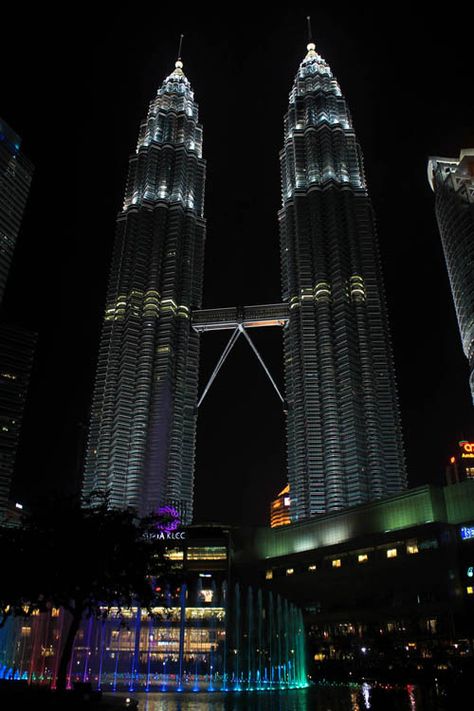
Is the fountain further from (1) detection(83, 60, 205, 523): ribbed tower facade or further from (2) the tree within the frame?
(1) detection(83, 60, 205, 523): ribbed tower facade

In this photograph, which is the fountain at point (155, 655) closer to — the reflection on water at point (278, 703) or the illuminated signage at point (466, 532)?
the reflection on water at point (278, 703)

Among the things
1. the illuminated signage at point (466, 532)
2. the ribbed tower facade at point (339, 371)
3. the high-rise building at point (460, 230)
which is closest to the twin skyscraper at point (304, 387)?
the ribbed tower facade at point (339, 371)

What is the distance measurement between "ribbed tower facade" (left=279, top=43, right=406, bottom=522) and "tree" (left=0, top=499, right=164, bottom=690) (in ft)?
399

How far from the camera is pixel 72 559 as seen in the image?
38719 mm

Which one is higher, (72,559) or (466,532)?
(466,532)

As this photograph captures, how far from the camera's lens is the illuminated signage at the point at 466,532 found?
113 metres

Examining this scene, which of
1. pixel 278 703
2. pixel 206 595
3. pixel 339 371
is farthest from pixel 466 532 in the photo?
pixel 278 703

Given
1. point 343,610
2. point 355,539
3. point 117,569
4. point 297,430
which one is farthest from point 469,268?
point 117,569

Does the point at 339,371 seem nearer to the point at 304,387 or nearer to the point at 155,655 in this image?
the point at 304,387

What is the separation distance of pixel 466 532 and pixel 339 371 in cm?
6714

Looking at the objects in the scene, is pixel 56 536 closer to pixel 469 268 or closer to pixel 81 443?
pixel 469 268

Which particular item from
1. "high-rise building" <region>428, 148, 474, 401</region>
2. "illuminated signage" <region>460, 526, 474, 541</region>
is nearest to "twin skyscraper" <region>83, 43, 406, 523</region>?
"high-rise building" <region>428, 148, 474, 401</region>

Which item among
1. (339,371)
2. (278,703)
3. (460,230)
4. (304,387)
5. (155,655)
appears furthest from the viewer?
(304,387)

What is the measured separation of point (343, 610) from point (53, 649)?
251ft
